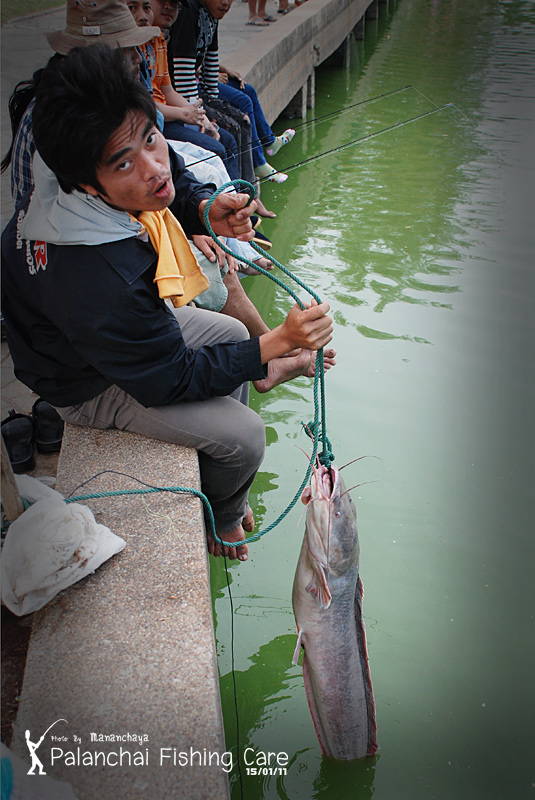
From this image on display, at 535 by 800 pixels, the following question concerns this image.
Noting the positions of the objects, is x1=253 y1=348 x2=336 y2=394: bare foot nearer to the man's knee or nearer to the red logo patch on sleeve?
the man's knee

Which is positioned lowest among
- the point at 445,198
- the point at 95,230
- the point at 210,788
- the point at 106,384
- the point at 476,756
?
the point at 476,756

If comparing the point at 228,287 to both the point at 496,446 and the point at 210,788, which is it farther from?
the point at 210,788

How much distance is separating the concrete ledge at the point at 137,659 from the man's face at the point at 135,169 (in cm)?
96

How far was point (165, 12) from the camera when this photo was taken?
14.5ft

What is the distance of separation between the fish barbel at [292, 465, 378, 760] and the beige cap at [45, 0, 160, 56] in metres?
2.51

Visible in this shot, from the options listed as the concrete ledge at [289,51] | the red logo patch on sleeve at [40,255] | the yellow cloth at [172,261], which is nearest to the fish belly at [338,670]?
the yellow cloth at [172,261]

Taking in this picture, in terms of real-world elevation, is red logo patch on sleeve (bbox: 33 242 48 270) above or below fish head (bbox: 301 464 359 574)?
above

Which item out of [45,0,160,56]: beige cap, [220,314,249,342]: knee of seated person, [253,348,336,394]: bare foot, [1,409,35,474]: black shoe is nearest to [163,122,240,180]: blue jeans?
[45,0,160,56]: beige cap

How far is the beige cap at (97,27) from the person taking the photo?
10.9ft

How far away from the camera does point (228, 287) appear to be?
365 centimetres

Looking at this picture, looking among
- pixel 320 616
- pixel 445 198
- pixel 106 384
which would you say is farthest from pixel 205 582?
Result: pixel 445 198

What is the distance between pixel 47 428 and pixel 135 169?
137 centimetres

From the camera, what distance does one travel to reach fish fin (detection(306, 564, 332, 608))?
212 cm

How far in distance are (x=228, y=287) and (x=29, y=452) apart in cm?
138
